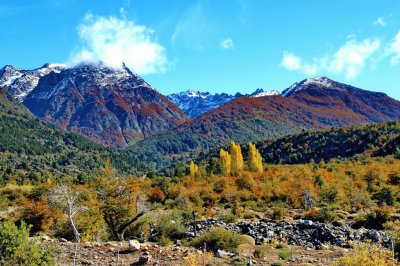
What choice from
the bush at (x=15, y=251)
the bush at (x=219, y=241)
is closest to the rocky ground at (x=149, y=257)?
the bush at (x=219, y=241)

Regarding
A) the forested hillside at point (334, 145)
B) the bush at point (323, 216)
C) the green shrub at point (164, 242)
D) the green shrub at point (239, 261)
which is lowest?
the green shrub at point (164, 242)

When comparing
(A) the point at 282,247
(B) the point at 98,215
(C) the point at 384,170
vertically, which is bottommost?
(A) the point at 282,247

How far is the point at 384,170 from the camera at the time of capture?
63.7 meters

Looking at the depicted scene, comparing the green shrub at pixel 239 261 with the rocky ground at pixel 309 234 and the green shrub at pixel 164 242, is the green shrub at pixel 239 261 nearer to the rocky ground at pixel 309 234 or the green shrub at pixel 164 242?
the green shrub at pixel 164 242

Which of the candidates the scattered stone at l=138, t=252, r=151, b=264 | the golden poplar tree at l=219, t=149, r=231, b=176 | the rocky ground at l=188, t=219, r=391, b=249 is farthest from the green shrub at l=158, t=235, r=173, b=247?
the golden poplar tree at l=219, t=149, r=231, b=176

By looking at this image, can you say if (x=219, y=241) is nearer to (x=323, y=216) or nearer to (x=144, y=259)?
(x=144, y=259)

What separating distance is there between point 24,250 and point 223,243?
35.8 feet

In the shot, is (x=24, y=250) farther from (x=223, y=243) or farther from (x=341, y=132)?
(x=341, y=132)

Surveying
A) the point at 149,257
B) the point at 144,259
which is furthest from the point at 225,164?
the point at 144,259

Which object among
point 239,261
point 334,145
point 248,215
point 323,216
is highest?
point 334,145

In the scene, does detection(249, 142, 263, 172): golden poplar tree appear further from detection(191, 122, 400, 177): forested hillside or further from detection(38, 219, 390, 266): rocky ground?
detection(38, 219, 390, 266): rocky ground

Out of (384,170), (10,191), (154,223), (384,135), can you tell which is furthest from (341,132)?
(154,223)

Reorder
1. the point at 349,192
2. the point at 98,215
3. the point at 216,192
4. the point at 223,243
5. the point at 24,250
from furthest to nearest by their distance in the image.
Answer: the point at 216,192, the point at 349,192, the point at 98,215, the point at 223,243, the point at 24,250

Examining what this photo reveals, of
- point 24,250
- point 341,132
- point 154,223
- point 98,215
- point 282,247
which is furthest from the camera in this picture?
point 341,132
